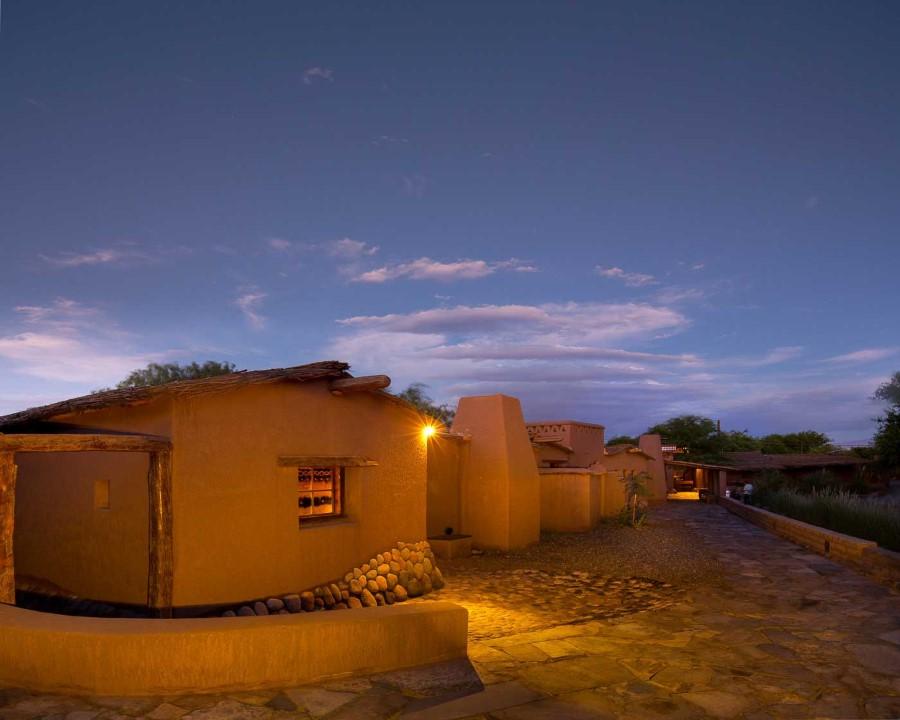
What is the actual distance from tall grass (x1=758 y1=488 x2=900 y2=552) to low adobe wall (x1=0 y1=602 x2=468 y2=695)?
32.8 feet

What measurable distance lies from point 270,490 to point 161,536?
1370 mm

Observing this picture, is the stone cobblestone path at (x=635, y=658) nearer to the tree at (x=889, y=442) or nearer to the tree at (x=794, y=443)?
the tree at (x=889, y=442)

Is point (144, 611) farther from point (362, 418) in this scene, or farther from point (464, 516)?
point (464, 516)

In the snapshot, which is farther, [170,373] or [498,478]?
[170,373]

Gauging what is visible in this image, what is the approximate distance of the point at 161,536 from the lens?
680 cm

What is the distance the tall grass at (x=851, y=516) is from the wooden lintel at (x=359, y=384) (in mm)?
8749

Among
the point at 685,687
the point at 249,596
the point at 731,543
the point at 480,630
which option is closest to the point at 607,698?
the point at 685,687

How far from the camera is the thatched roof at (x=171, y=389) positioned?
6914 millimetres

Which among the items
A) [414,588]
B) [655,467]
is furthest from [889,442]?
Answer: [414,588]

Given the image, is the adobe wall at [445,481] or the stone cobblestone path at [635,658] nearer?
the stone cobblestone path at [635,658]

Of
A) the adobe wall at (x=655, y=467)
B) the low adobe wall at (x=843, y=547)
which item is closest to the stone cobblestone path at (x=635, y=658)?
the low adobe wall at (x=843, y=547)

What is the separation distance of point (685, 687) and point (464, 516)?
28.3ft

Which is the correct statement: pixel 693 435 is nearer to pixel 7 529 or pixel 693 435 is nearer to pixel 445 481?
pixel 445 481

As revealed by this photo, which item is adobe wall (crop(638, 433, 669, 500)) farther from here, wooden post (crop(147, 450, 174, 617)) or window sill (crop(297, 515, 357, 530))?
wooden post (crop(147, 450, 174, 617))
